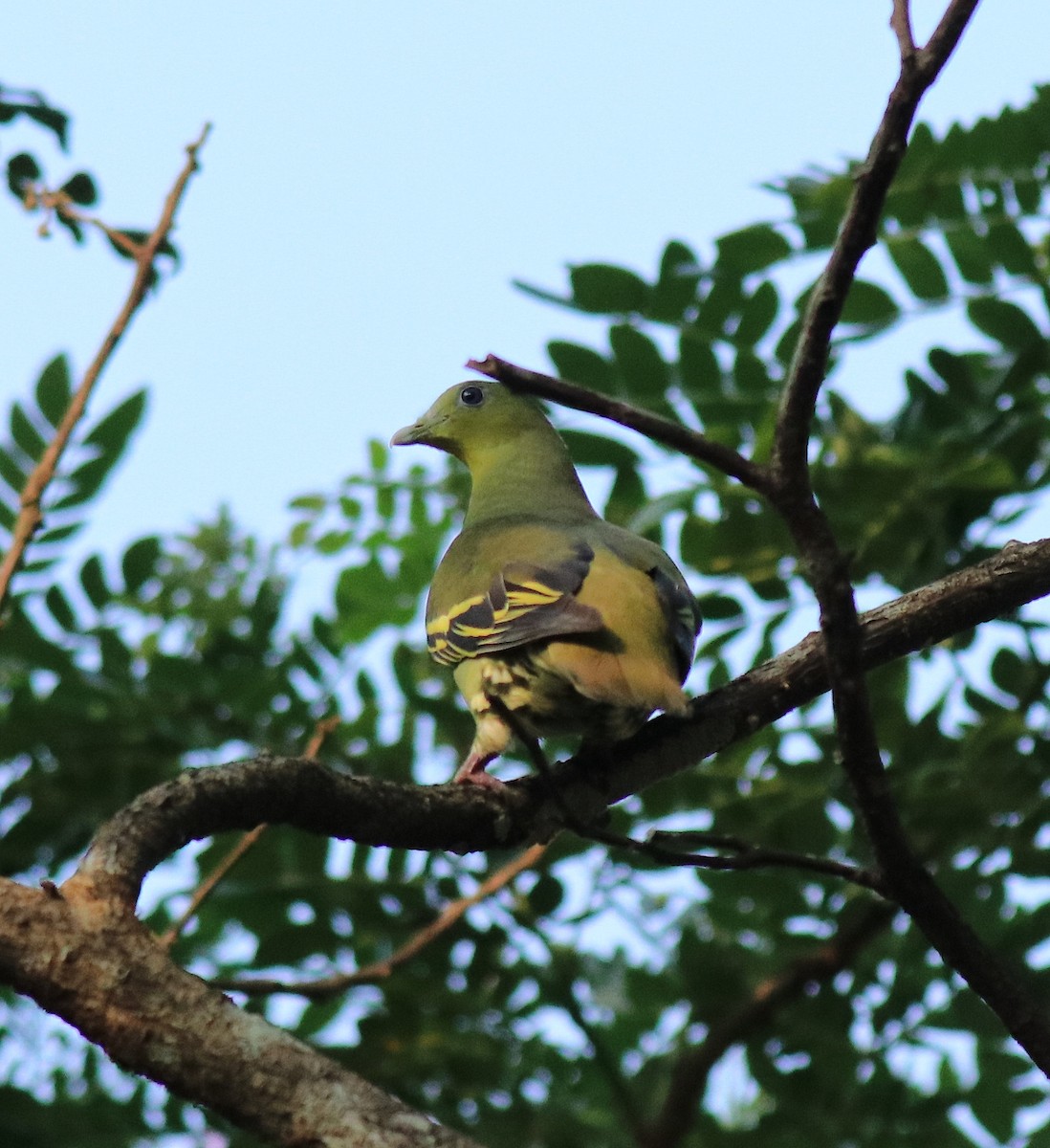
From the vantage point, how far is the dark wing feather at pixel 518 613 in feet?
11.2

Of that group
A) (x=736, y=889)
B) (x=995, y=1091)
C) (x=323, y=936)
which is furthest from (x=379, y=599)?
(x=995, y=1091)

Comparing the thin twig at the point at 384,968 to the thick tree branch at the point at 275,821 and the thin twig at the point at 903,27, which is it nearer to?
the thick tree branch at the point at 275,821

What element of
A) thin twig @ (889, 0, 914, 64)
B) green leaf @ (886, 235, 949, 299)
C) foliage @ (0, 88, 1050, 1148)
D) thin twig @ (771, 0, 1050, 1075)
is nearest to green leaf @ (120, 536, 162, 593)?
foliage @ (0, 88, 1050, 1148)

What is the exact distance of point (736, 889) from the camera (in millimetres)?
4574

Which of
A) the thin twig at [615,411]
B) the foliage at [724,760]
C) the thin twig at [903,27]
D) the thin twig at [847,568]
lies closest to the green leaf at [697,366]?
the foliage at [724,760]

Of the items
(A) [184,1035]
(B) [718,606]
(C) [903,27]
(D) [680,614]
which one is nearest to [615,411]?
(C) [903,27]

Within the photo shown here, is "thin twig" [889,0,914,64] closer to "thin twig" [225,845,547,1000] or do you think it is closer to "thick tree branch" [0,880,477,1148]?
"thick tree branch" [0,880,477,1148]

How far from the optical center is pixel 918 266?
443 centimetres

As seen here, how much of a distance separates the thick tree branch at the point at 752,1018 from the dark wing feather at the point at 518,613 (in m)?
1.50

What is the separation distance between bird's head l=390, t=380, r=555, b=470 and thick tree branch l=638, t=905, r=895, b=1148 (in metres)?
1.81

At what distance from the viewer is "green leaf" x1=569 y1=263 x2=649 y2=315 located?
14.8 feet

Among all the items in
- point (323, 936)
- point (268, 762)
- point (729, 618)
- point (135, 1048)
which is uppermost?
point (729, 618)

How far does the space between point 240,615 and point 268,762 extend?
293cm

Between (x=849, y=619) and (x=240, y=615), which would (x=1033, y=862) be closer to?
(x=849, y=619)
